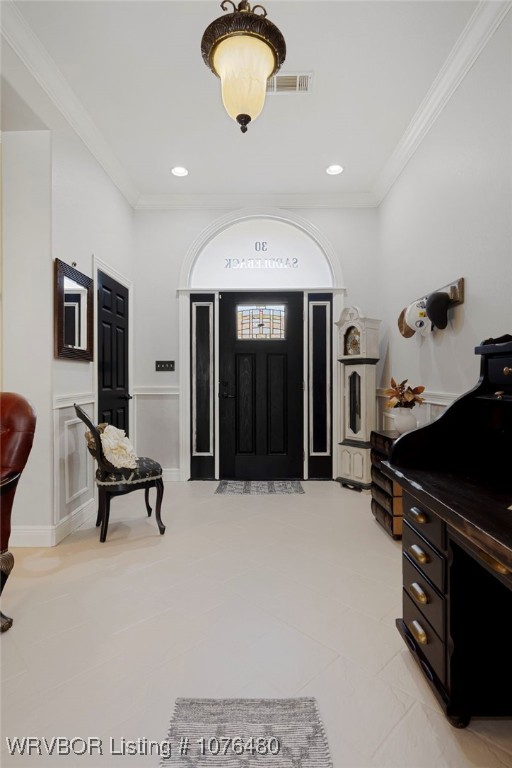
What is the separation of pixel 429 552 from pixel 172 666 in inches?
46.4

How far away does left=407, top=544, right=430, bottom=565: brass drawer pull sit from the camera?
142 cm

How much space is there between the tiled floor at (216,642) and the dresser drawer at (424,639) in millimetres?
140

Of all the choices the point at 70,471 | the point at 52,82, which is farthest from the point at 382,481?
the point at 52,82

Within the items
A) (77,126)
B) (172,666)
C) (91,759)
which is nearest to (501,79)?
(77,126)

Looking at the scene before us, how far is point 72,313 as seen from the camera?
9.97ft

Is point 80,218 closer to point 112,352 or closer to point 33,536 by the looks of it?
point 112,352

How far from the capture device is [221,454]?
4531 mm

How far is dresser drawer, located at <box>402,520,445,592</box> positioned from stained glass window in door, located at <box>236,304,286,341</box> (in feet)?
10.4

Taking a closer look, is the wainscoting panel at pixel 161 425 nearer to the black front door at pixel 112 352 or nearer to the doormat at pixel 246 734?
the black front door at pixel 112 352

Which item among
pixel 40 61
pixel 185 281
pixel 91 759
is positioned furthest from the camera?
pixel 185 281

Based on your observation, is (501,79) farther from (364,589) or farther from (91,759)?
(91,759)

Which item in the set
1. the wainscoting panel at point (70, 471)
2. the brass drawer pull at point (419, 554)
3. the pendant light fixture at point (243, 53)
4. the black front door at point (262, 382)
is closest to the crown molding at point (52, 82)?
the pendant light fixture at point (243, 53)

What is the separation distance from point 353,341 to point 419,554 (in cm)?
293

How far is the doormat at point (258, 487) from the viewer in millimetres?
4086
